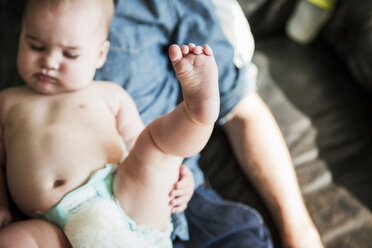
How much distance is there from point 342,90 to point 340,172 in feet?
1.03

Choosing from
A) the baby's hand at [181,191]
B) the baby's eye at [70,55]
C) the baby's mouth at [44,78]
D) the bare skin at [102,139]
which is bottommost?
the baby's hand at [181,191]

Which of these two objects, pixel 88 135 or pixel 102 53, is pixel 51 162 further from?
pixel 102 53

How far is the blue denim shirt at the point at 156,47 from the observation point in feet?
3.01

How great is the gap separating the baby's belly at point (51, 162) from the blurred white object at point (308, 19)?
87 cm

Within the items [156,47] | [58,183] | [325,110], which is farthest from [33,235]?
[325,110]

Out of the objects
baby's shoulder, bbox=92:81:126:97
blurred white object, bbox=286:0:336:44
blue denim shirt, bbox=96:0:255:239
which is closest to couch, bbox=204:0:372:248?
blurred white object, bbox=286:0:336:44

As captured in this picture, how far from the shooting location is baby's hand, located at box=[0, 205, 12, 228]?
0.71 metres

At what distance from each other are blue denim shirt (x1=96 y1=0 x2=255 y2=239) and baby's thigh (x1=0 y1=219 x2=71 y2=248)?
0.35 metres

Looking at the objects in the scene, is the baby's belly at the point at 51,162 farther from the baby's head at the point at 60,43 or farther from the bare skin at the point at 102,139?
the baby's head at the point at 60,43

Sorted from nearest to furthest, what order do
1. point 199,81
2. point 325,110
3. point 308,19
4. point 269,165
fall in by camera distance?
1. point 199,81
2. point 269,165
3. point 325,110
4. point 308,19

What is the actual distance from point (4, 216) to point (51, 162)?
0.13 meters

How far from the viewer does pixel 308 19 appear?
130 centimetres

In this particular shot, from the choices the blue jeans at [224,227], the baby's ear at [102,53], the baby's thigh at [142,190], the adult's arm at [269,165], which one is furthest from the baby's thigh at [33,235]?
the adult's arm at [269,165]

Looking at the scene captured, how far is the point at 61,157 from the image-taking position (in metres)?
0.74
